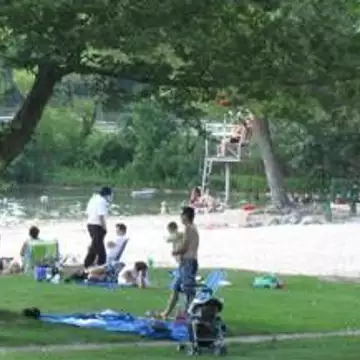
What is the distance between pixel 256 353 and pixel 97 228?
9814mm

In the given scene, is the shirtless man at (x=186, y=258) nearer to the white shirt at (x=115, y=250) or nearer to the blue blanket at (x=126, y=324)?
the blue blanket at (x=126, y=324)

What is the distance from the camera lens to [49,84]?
1521 centimetres

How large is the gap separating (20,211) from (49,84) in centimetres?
4053

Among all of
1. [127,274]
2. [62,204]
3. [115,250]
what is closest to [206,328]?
[127,274]

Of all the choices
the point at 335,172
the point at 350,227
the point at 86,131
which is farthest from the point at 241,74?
the point at 86,131

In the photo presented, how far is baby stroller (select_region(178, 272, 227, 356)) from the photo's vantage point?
13.8 metres

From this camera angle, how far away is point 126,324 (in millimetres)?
15906

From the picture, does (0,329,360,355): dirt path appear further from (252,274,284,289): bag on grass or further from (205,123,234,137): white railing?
(205,123,234,137): white railing

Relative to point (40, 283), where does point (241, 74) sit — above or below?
above

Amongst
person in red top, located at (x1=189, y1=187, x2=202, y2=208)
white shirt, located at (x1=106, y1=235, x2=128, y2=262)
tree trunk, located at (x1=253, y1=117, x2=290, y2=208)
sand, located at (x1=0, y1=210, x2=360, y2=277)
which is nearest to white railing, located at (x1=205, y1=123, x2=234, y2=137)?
tree trunk, located at (x1=253, y1=117, x2=290, y2=208)

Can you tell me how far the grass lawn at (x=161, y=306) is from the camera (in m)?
15.3

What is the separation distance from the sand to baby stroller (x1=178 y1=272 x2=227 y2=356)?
42.4ft

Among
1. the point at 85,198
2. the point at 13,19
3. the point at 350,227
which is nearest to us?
the point at 13,19

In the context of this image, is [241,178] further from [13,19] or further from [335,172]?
[13,19]
